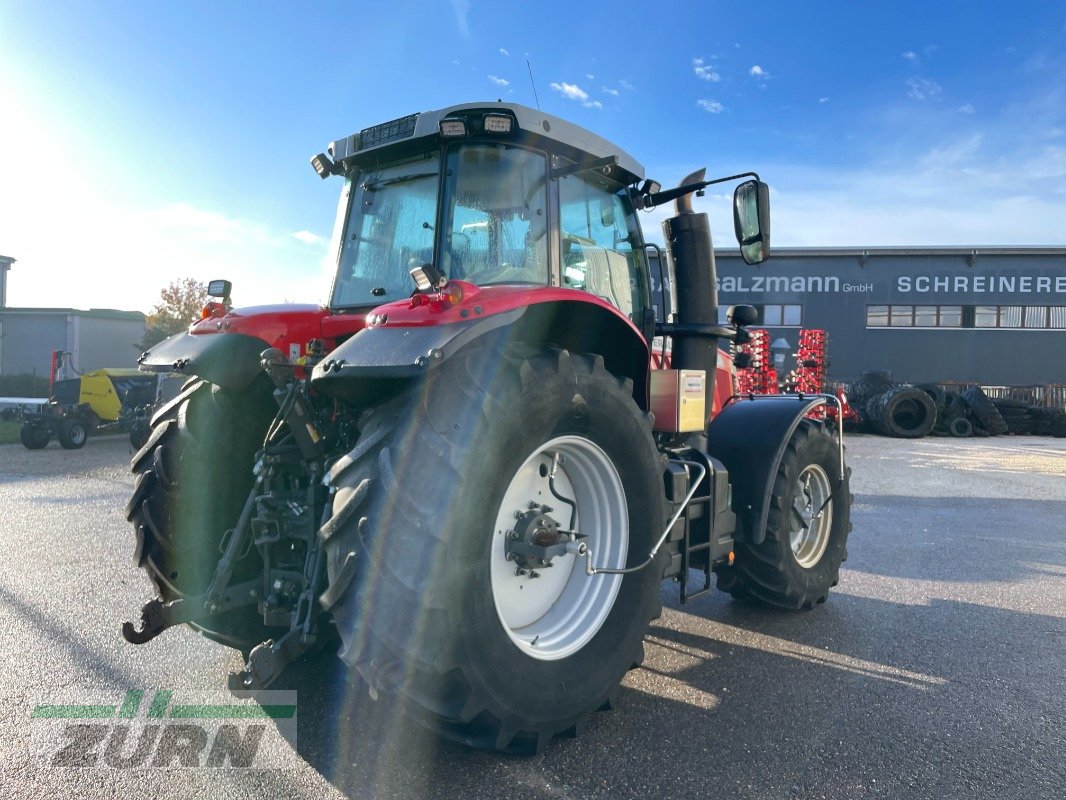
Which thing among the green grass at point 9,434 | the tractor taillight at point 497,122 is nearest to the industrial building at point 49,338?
the green grass at point 9,434

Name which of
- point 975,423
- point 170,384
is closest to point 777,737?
point 170,384

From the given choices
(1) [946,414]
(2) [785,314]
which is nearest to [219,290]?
(1) [946,414]

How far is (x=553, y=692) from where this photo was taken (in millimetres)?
2645

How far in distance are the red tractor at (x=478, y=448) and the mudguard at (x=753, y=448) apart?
16 millimetres

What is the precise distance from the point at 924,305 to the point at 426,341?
2862 cm

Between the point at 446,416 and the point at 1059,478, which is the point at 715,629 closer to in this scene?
the point at 446,416

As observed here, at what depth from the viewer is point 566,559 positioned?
317 cm

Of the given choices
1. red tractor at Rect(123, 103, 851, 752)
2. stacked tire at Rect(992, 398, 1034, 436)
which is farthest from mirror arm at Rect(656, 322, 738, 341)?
stacked tire at Rect(992, 398, 1034, 436)

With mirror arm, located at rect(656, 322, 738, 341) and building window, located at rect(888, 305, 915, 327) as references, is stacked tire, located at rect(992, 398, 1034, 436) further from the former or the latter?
mirror arm, located at rect(656, 322, 738, 341)

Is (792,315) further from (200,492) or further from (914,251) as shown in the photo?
(200,492)

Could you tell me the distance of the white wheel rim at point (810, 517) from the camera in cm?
447

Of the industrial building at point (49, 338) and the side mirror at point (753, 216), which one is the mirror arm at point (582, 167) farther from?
the industrial building at point (49, 338)

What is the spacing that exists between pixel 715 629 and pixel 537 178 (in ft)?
8.50

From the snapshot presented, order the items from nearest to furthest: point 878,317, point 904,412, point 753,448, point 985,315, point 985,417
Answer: point 753,448 < point 904,412 < point 985,417 < point 985,315 < point 878,317
